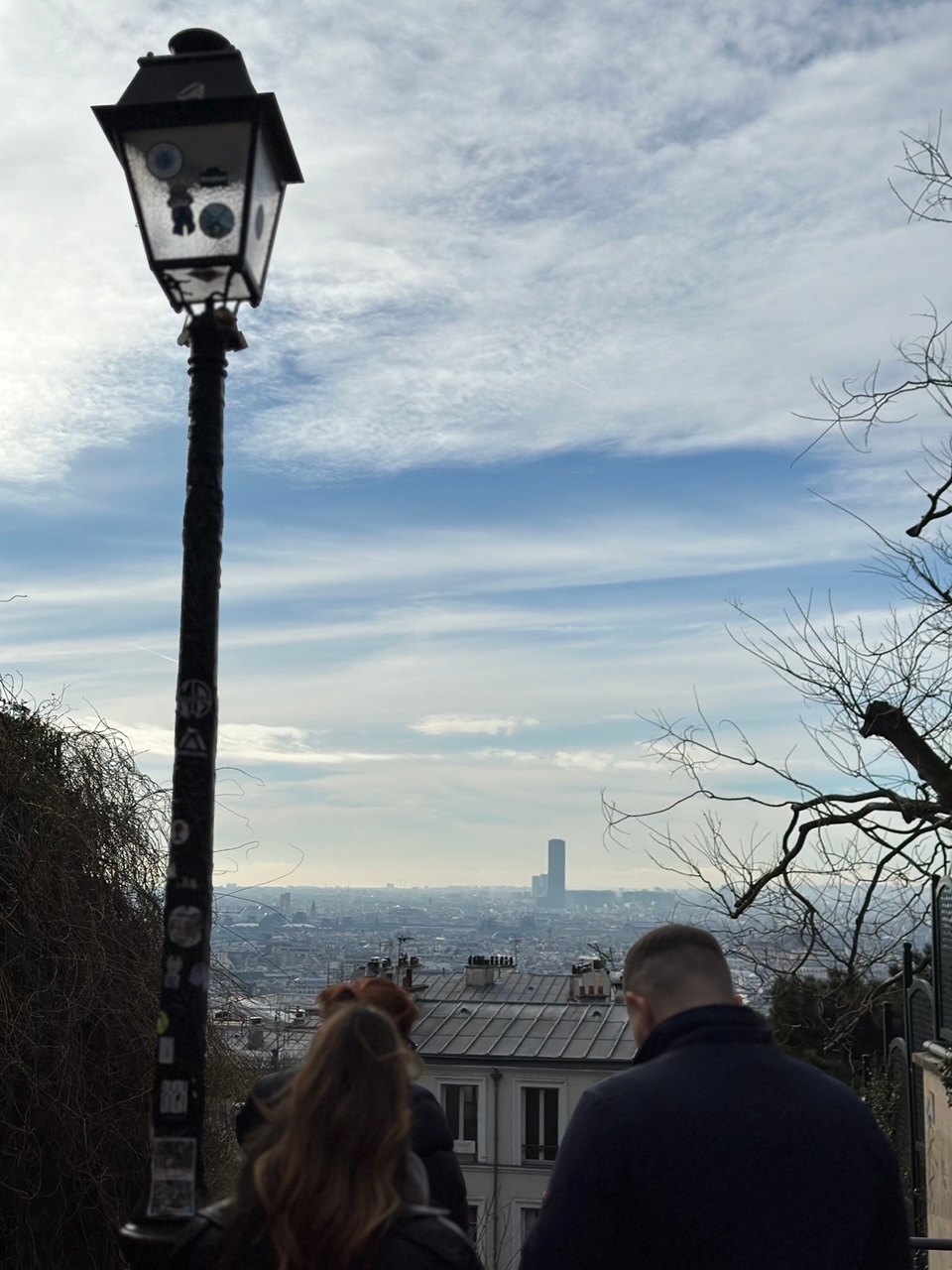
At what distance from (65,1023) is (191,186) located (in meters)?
3.02

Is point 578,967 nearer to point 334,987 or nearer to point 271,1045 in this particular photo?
point 271,1045

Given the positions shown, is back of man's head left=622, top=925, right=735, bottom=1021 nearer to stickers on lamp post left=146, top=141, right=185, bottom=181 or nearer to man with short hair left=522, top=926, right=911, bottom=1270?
man with short hair left=522, top=926, right=911, bottom=1270

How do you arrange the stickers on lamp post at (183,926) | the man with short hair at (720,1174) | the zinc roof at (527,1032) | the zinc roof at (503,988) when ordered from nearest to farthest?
1. the man with short hair at (720,1174)
2. the stickers on lamp post at (183,926)
3. the zinc roof at (527,1032)
4. the zinc roof at (503,988)

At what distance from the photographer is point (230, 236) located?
9.13 ft

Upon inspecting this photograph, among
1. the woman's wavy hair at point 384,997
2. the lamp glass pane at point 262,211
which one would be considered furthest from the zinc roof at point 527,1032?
the lamp glass pane at point 262,211

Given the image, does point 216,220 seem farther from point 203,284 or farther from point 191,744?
point 191,744

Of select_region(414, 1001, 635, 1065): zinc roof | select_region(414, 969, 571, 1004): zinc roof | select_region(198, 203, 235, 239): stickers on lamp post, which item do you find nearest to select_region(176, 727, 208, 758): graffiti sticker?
select_region(198, 203, 235, 239): stickers on lamp post

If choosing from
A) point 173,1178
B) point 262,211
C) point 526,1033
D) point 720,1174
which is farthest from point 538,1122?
point 262,211

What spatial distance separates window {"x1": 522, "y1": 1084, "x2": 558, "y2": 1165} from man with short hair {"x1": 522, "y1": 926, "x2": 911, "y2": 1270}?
19153mm

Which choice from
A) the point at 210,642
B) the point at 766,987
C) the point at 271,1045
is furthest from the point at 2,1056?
the point at 766,987

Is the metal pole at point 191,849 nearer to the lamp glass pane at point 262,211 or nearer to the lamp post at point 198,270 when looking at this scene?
the lamp post at point 198,270

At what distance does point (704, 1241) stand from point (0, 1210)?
3.27m

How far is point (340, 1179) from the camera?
1942 millimetres

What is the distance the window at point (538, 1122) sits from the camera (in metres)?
20.1
